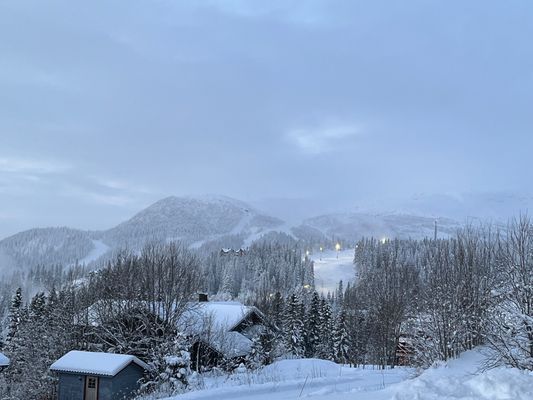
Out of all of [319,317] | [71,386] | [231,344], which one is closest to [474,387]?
[71,386]

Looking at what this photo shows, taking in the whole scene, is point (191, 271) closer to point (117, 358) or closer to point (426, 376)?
point (117, 358)

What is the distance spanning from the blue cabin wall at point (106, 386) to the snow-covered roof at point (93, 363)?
0.70m

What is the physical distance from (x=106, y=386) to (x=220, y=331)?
985 centimetres

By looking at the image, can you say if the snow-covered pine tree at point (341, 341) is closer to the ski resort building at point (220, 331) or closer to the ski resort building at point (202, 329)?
the ski resort building at point (220, 331)

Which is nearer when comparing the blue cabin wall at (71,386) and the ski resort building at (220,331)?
the blue cabin wall at (71,386)

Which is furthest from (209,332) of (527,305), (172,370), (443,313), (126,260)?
(527,305)

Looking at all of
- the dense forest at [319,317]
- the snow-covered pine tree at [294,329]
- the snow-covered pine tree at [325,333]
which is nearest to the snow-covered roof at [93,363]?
the dense forest at [319,317]

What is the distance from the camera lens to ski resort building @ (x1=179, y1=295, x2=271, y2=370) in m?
33.0

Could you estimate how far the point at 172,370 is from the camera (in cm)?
1923

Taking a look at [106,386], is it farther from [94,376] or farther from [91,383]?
[91,383]

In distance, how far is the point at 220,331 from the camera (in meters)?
35.6

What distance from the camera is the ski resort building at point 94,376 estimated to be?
89.4 feet

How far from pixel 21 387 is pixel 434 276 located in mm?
31326

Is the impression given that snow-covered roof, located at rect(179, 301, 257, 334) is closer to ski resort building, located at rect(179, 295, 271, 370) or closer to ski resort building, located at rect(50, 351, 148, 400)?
ski resort building, located at rect(179, 295, 271, 370)
